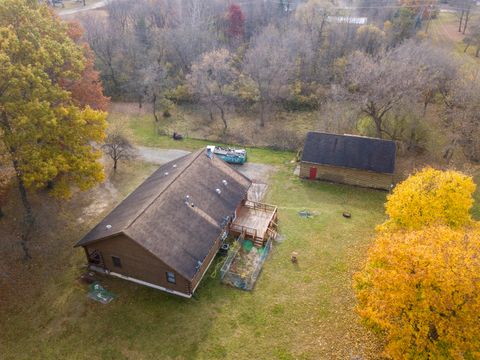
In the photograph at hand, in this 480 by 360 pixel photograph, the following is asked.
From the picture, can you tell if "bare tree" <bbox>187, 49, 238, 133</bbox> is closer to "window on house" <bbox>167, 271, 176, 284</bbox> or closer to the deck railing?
the deck railing

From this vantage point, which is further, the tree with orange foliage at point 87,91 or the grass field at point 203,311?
the tree with orange foliage at point 87,91

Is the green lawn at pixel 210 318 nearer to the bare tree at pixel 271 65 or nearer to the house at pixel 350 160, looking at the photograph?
the house at pixel 350 160

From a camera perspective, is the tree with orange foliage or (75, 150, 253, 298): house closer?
(75, 150, 253, 298): house

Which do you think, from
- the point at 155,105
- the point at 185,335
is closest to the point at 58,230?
the point at 185,335

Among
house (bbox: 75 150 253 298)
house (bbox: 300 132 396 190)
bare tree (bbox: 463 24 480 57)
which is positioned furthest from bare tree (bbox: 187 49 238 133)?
bare tree (bbox: 463 24 480 57)

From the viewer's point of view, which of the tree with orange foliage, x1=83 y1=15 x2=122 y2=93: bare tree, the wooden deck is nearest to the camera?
the wooden deck

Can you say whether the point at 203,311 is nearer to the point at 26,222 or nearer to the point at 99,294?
the point at 99,294

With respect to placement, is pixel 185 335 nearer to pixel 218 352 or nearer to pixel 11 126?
pixel 218 352

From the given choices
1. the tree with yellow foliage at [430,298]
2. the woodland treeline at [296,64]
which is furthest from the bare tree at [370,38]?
the tree with yellow foliage at [430,298]
